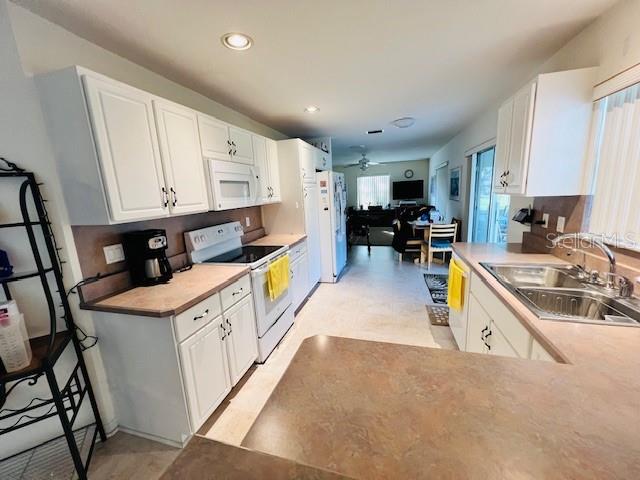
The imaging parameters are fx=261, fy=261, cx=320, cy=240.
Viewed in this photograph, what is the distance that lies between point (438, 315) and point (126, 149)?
3.20 meters

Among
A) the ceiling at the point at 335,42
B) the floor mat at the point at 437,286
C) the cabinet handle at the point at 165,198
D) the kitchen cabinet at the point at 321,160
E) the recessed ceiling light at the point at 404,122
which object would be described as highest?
the recessed ceiling light at the point at 404,122

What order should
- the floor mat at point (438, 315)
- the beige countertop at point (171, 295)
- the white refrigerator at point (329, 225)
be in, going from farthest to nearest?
the white refrigerator at point (329, 225)
the floor mat at point (438, 315)
the beige countertop at point (171, 295)

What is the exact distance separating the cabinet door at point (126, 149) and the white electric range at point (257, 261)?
2.20 feet

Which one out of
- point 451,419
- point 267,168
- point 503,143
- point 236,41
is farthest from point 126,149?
point 503,143

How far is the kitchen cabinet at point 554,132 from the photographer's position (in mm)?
1585

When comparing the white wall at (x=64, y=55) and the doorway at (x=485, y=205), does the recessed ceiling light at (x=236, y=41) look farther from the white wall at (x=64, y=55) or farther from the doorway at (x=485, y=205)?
the doorway at (x=485, y=205)

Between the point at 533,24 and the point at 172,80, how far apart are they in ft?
8.27

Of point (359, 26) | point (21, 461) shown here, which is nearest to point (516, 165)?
point (359, 26)

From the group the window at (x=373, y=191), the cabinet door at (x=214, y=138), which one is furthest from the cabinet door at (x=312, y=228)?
the window at (x=373, y=191)

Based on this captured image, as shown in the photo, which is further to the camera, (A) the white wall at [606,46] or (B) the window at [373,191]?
(B) the window at [373,191]

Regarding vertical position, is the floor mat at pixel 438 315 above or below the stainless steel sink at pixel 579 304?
below

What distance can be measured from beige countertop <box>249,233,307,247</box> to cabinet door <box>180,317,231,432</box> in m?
1.38

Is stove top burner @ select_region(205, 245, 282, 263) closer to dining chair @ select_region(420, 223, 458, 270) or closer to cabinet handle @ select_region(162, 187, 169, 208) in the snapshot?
cabinet handle @ select_region(162, 187, 169, 208)

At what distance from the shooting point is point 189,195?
6.34ft
